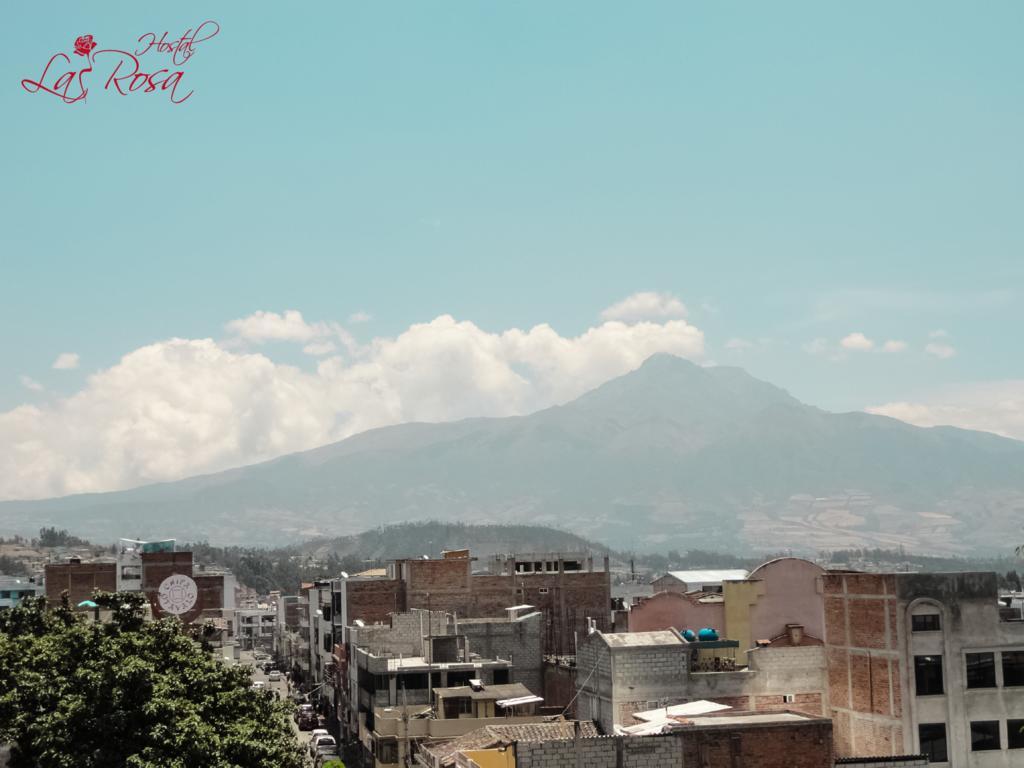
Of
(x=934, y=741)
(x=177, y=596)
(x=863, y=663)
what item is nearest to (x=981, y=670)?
(x=934, y=741)

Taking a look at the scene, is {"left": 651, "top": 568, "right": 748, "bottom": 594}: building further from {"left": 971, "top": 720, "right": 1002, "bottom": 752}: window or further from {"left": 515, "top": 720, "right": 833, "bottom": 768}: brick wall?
{"left": 515, "top": 720, "right": 833, "bottom": 768}: brick wall

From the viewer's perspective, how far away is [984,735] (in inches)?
1852

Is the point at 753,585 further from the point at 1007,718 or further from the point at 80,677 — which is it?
the point at 80,677

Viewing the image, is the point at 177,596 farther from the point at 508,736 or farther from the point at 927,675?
the point at 927,675

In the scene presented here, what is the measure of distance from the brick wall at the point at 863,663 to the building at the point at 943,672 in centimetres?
4

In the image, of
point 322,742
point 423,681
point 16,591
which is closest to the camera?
point 423,681

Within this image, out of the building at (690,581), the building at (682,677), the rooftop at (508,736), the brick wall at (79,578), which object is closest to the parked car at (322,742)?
the brick wall at (79,578)

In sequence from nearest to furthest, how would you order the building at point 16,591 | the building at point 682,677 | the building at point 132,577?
the building at point 682,677
the building at point 132,577
the building at point 16,591

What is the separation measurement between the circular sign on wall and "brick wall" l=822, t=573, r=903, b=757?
119 feet

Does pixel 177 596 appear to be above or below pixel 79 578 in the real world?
below

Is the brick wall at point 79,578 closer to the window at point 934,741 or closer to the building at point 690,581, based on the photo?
the building at point 690,581

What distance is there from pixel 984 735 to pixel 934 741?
2.07 meters

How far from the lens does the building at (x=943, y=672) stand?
46562mm

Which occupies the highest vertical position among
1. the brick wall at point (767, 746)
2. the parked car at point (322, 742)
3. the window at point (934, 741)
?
the brick wall at point (767, 746)
